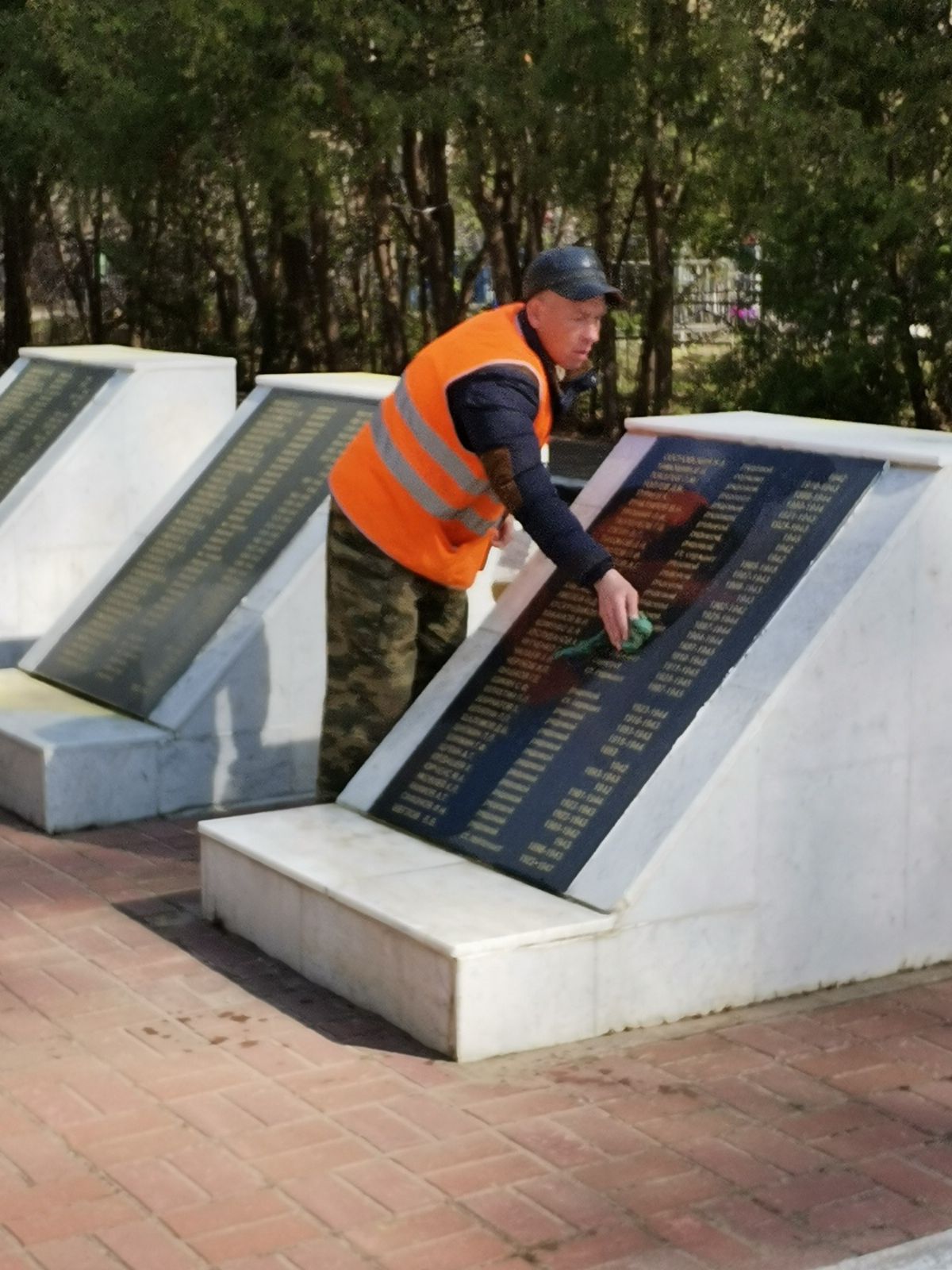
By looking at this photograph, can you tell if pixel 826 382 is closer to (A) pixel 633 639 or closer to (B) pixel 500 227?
(B) pixel 500 227

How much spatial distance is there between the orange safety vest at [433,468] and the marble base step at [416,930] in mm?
854

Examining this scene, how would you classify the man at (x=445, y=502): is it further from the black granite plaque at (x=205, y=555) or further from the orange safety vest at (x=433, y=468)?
the black granite plaque at (x=205, y=555)

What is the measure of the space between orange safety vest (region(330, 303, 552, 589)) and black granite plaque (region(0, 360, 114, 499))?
12.6 ft

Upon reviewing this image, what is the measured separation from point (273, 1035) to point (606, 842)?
989 mm

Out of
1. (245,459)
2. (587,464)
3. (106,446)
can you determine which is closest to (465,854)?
(245,459)

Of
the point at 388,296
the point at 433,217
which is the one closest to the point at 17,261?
the point at 388,296

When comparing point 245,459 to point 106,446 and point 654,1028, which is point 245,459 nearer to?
point 106,446

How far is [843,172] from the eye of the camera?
14773mm

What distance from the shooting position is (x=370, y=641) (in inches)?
245

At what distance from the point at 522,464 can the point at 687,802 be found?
1.06m

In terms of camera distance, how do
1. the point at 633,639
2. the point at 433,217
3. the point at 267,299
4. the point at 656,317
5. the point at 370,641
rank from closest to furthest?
the point at 633,639
the point at 370,641
the point at 656,317
the point at 433,217
the point at 267,299

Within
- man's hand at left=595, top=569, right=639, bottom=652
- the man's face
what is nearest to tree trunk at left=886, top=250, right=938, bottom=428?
the man's face

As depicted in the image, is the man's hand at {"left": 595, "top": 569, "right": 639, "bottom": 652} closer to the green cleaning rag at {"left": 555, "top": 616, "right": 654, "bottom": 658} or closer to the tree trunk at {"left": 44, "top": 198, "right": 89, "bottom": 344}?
the green cleaning rag at {"left": 555, "top": 616, "right": 654, "bottom": 658}

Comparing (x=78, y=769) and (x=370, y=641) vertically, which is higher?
(x=370, y=641)
